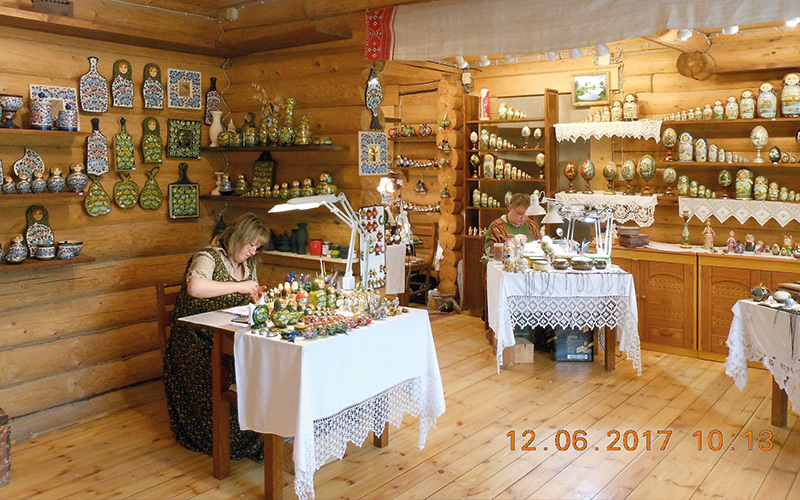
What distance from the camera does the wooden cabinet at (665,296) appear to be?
5668 millimetres

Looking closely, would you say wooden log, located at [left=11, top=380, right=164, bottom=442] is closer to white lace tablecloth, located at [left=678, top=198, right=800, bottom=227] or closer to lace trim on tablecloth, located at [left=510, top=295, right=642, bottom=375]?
lace trim on tablecloth, located at [left=510, top=295, right=642, bottom=375]

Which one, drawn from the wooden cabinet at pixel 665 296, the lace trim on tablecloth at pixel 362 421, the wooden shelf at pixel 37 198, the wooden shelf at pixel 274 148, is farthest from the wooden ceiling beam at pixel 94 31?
the wooden cabinet at pixel 665 296

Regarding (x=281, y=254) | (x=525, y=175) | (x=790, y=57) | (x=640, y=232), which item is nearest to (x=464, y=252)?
(x=525, y=175)

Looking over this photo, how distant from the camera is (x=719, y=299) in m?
5.52

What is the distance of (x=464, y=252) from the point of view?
7.35 m

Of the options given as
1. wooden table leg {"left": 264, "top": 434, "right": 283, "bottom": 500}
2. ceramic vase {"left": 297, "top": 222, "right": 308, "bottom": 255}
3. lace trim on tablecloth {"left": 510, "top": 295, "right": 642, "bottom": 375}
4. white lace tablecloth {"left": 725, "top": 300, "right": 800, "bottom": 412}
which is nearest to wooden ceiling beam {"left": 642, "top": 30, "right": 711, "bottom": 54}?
lace trim on tablecloth {"left": 510, "top": 295, "right": 642, "bottom": 375}

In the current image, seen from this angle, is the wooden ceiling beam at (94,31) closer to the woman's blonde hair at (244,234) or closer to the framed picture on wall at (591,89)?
the woman's blonde hair at (244,234)

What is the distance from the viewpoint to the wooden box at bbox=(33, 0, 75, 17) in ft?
13.5

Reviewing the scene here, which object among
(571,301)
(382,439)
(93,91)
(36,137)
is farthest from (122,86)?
(571,301)

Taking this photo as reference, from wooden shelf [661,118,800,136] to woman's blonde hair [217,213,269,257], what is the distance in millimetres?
3815

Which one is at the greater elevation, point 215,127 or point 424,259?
point 215,127

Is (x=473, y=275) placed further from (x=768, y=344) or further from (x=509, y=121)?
(x=768, y=344)

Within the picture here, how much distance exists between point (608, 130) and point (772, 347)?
9.08ft

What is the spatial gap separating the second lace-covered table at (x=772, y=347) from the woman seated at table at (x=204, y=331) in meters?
2.88
